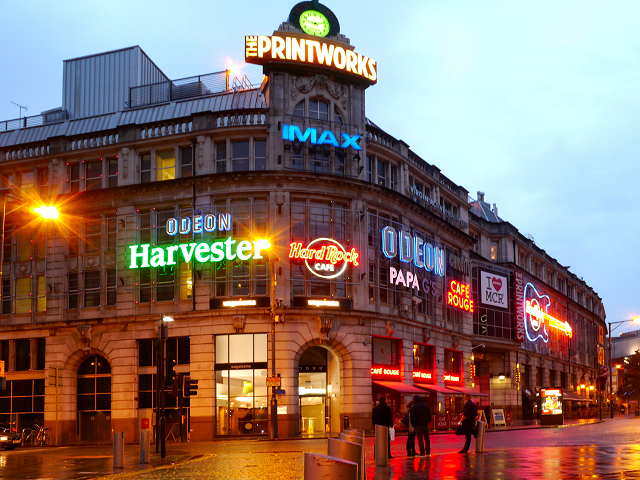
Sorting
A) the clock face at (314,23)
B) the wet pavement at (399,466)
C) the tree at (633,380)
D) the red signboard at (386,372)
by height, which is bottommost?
the tree at (633,380)

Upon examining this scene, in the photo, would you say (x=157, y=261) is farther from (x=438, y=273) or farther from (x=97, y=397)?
(x=438, y=273)

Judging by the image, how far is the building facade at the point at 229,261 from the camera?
47.7m

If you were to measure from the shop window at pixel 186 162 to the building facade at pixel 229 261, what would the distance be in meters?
0.06

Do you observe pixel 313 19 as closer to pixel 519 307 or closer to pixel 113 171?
pixel 113 171

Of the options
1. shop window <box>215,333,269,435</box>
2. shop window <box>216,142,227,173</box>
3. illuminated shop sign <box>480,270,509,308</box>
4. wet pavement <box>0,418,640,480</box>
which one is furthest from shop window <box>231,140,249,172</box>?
illuminated shop sign <box>480,270,509,308</box>

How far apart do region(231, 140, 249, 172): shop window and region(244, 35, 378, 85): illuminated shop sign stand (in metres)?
5.08

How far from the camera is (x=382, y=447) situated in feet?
70.5

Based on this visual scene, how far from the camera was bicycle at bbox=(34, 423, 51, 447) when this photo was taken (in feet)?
162

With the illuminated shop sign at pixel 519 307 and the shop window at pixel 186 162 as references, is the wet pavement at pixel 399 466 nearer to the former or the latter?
the shop window at pixel 186 162

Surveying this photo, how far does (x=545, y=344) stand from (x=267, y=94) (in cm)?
5481

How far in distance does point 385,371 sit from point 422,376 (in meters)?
6.44

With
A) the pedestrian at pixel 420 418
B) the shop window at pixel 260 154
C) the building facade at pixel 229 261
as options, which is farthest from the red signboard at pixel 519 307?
the pedestrian at pixel 420 418

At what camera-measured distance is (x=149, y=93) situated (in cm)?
5894

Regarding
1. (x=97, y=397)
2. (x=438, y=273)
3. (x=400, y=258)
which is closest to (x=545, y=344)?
(x=438, y=273)
